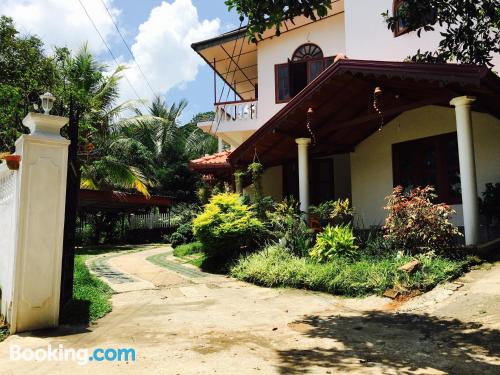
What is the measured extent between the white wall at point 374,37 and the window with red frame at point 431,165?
2.64 m

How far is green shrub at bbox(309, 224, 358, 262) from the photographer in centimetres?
815

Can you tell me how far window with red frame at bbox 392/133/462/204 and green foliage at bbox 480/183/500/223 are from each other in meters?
1.00

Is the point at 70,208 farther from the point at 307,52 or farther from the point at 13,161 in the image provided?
the point at 307,52

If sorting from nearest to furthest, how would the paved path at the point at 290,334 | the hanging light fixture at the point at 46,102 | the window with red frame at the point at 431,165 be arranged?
the paved path at the point at 290,334, the hanging light fixture at the point at 46,102, the window with red frame at the point at 431,165

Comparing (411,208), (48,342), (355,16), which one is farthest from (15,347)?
(355,16)

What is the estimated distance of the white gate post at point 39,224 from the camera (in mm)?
4926

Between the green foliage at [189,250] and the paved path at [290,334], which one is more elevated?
the green foliage at [189,250]

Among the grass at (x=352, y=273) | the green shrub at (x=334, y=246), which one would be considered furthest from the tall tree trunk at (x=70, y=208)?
the green shrub at (x=334, y=246)

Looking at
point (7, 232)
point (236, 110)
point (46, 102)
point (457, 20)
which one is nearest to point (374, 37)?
point (236, 110)

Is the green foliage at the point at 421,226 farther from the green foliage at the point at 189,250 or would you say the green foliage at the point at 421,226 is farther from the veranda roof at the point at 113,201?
the veranda roof at the point at 113,201

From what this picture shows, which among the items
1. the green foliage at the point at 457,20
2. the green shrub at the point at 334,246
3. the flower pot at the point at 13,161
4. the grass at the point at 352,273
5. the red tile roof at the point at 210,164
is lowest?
the grass at the point at 352,273

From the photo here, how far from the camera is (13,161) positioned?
506 centimetres

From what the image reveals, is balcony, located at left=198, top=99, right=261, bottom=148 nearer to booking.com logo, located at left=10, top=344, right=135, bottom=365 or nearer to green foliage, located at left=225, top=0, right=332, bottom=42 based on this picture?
green foliage, located at left=225, top=0, right=332, bottom=42

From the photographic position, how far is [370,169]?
11953mm
